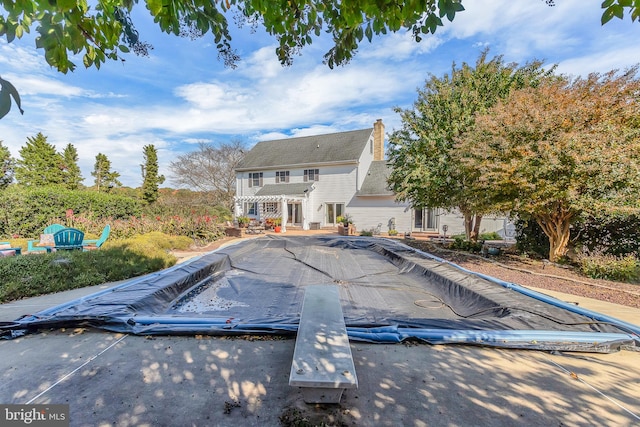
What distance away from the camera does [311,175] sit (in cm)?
2167

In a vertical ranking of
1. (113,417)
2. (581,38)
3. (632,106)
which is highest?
(581,38)

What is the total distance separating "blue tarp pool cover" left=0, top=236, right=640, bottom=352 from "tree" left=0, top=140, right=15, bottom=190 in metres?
15.8

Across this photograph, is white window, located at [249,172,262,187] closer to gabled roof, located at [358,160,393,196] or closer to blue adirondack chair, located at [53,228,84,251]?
gabled roof, located at [358,160,393,196]

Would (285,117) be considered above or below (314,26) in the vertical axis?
above

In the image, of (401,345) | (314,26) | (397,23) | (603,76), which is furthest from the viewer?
(603,76)

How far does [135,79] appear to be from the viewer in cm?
1126

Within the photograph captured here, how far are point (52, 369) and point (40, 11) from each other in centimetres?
291

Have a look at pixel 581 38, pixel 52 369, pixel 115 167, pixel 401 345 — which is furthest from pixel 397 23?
pixel 115 167

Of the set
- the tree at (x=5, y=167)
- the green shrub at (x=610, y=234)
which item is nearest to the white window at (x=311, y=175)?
A: the green shrub at (x=610, y=234)

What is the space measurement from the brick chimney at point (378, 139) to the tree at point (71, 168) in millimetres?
23441

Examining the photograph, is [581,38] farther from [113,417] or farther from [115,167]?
[115,167]

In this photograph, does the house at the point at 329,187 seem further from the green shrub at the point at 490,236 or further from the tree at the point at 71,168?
the tree at the point at 71,168

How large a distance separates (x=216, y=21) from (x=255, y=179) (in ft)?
72.3

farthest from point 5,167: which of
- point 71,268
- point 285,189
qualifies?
point 285,189
